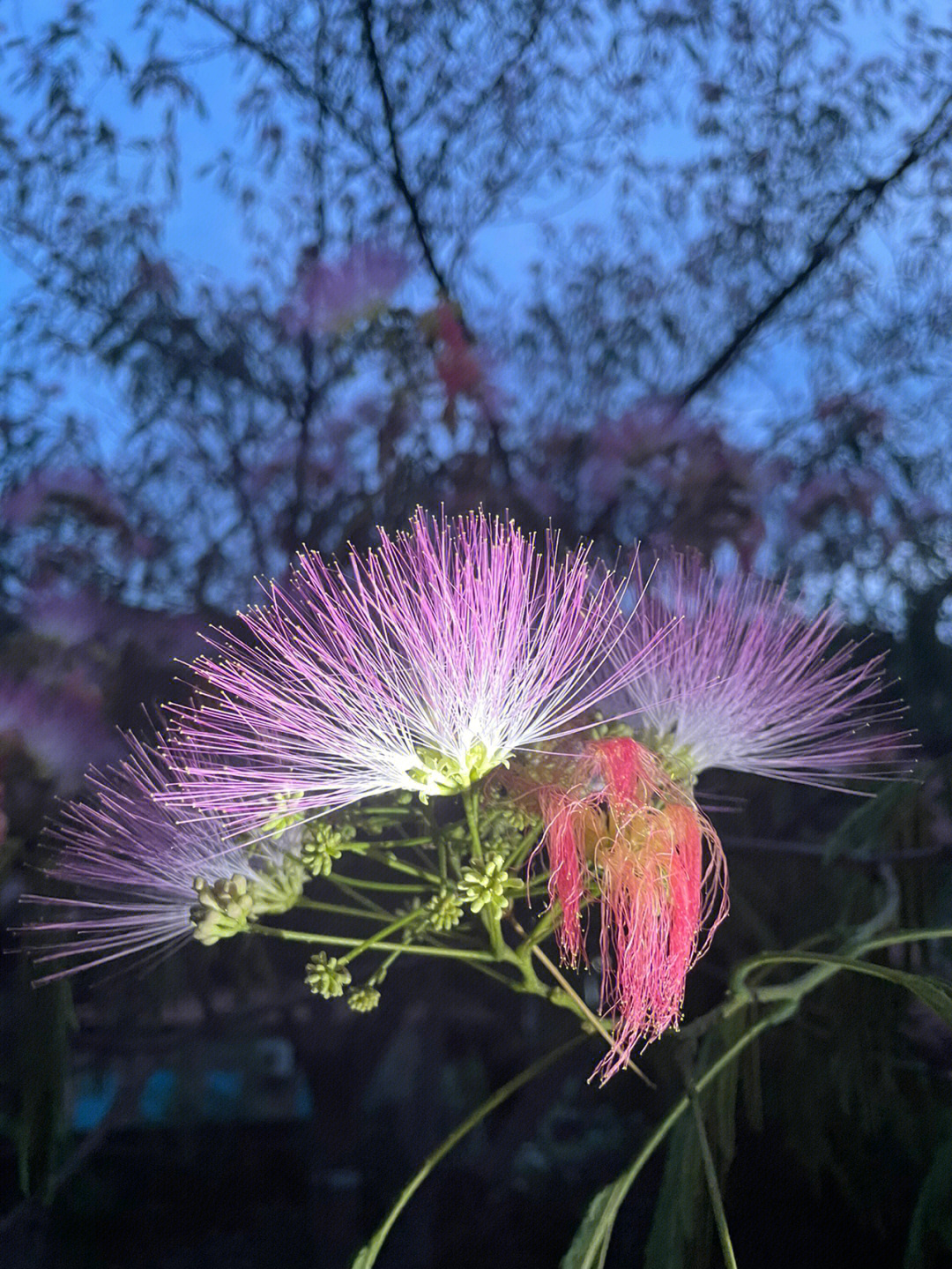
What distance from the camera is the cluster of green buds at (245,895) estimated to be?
0.30 metres

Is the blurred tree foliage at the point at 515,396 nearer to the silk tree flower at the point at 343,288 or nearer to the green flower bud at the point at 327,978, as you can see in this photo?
the silk tree flower at the point at 343,288

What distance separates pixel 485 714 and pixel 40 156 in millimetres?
483

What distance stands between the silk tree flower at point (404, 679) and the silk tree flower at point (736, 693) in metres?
0.05

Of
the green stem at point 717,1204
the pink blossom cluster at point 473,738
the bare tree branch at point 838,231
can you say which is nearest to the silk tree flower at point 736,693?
the pink blossom cluster at point 473,738

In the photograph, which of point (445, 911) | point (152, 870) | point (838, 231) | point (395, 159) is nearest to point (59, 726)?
point (152, 870)

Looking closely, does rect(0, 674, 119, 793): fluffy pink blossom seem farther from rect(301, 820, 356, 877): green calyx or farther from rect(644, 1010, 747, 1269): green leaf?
rect(644, 1010, 747, 1269): green leaf

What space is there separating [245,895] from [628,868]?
0.12m

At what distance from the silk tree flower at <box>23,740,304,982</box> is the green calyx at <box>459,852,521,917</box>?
61 millimetres

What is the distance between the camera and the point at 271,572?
517 mm

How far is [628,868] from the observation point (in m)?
0.29

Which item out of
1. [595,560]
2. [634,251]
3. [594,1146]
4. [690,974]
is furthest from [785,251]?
[594,1146]

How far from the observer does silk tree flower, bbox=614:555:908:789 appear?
0.35 metres

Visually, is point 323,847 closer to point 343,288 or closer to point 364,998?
point 364,998

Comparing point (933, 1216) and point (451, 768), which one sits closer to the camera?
point (451, 768)
